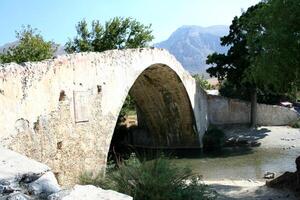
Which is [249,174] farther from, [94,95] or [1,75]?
[1,75]

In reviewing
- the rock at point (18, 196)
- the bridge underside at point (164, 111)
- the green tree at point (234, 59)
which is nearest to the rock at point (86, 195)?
the rock at point (18, 196)

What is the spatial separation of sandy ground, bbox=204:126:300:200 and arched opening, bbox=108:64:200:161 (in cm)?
234

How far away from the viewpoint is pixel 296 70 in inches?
410

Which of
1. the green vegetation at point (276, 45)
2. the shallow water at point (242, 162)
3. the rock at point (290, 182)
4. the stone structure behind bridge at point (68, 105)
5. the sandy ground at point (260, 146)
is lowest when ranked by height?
the shallow water at point (242, 162)

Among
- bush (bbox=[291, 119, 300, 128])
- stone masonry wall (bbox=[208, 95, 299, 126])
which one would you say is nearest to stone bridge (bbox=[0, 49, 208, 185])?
stone masonry wall (bbox=[208, 95, 299, 126])

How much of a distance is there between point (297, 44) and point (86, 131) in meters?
5.06

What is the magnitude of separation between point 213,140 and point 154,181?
1626 centimetres

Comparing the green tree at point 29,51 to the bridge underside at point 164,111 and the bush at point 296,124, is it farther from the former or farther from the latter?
the bush at point 296,124

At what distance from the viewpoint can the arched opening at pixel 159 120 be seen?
22422 millimetres

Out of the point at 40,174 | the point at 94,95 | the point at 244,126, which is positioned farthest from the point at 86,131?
the point at 244,126

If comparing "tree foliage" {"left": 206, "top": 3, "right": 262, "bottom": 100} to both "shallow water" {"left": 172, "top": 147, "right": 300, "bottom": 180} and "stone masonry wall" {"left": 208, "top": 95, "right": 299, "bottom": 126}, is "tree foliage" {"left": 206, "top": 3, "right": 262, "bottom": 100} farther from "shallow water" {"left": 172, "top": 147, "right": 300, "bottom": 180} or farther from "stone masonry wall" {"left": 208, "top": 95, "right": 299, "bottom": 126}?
"shallow water" {"left": 172, "top": 147, "right": 300, "bottom": 180}

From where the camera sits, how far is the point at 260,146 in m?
22.0

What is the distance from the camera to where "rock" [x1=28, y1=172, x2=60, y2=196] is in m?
2.82

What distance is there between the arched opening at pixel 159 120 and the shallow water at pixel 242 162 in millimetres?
2253
